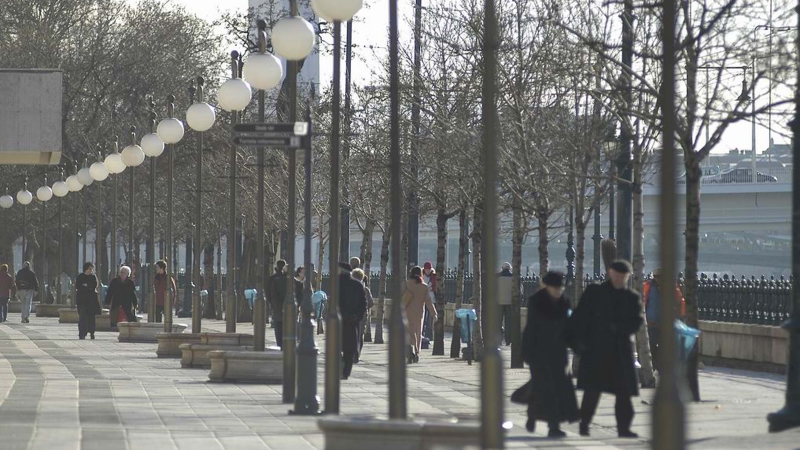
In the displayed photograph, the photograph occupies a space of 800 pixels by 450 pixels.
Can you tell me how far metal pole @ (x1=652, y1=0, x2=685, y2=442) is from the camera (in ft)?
25.7

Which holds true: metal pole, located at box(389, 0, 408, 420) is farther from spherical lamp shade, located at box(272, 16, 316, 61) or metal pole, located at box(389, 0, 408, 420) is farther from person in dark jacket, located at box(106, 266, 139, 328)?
person in dark jacket, located at box(106, 266, 139, 328)

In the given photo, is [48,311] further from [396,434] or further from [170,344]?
[396,434]

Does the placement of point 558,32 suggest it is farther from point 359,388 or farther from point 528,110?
point 359,388

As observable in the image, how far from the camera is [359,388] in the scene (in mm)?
21844

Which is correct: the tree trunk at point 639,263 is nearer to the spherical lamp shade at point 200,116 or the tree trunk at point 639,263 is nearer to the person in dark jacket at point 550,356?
the person in dark jacket at point 550,356

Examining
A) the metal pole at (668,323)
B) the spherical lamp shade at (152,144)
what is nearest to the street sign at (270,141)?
the metal pole at (668,323)

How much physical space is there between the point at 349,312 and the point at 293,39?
6596mm

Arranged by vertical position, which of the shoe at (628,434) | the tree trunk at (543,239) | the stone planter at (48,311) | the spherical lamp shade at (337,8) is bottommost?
the shoe at (628,434)

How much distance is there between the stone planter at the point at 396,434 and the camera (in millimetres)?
11188

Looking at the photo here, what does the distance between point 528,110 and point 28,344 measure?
43.7 ft

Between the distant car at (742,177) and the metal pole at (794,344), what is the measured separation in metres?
54.4

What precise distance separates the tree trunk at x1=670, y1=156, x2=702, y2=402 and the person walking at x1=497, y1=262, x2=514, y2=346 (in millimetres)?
3378

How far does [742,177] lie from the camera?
6956 centimetres

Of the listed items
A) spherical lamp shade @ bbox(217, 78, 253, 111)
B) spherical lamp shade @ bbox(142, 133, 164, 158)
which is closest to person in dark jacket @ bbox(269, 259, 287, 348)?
spherical lamp shade @ bbox(142, 133, 164, 158)
